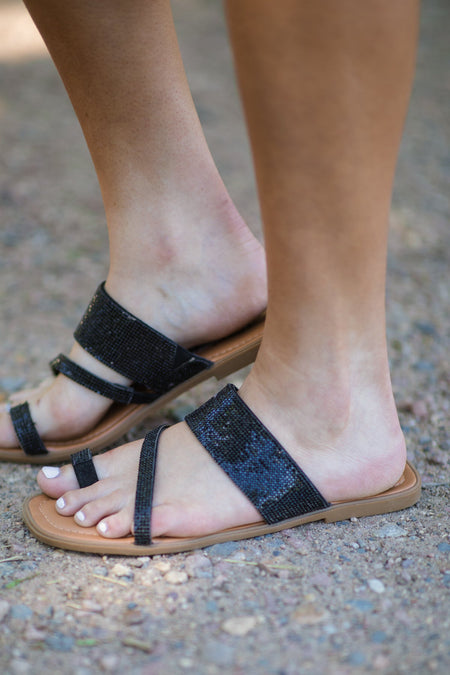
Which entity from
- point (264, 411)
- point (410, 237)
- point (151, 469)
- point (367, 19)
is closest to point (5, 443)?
point (151, 469)

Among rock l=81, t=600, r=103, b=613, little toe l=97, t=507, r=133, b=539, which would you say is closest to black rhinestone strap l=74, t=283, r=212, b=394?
little toe l=97, t=507, r=133, b=539

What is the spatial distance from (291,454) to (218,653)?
28 centimetres

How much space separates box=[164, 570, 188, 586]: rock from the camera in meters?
0.81

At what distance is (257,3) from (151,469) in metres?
0.61

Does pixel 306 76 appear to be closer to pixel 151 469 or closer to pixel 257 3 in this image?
pixel 257 3

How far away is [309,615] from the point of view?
0.74 metres

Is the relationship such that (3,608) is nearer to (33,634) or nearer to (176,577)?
(33,634)

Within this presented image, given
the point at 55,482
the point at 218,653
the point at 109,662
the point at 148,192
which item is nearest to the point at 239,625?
the point at 218,653

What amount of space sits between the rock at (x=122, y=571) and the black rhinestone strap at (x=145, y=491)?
4cm

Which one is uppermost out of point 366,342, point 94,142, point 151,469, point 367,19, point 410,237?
point 367,19

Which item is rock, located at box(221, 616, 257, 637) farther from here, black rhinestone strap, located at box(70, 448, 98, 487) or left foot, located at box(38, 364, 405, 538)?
black rhinestone strap, located at box(70, 448, 98, 487)

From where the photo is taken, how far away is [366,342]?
0.83m

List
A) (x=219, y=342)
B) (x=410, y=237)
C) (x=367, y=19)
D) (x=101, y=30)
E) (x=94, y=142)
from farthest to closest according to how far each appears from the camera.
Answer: (x=410, y=237)
(x=219, y=342)
(x=94, y=142)
(x=101, y=30)
(x=367, y=19)

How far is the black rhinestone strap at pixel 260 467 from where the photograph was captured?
0.86 m
